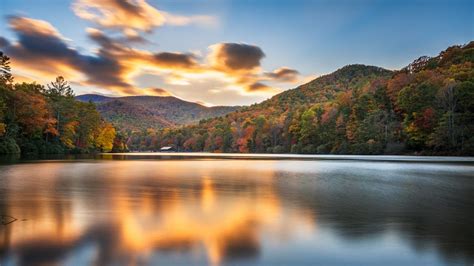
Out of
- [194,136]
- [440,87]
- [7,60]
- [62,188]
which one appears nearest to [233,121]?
[194,136]

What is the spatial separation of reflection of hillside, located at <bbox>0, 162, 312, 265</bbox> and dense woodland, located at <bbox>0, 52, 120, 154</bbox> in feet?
141

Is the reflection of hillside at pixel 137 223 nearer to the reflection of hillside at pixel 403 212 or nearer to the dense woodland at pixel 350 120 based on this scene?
the reflection of hillside at pixel 403 212

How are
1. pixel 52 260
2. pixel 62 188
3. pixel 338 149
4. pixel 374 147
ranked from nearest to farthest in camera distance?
pixel 52 260, pixel 62 188, pixel 374 147, pixel 338 149

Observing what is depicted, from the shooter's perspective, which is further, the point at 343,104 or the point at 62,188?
the point at 343,104

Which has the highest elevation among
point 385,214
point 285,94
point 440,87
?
point 285,94

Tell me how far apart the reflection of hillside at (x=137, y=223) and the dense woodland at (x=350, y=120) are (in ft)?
142

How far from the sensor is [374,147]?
76.7 metres

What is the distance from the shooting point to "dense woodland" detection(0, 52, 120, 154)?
57.2m

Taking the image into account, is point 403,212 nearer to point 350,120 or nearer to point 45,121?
point 45,121

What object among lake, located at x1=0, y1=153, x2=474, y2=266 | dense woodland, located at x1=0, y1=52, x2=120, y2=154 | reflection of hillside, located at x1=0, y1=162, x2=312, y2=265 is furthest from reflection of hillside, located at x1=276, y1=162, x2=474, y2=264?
dense woodland, located at x1=0, y1=52, x2=120, y2=154

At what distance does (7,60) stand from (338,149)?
2555 inches

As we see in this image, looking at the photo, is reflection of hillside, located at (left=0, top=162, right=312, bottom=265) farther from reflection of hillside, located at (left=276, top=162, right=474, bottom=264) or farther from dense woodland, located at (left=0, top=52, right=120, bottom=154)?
dense woodland, located at (left=0, top=52, right=120, bottom=154)

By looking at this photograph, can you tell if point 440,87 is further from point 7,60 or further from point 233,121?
point 233,121

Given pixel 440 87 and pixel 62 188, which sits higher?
pixel 440 87
